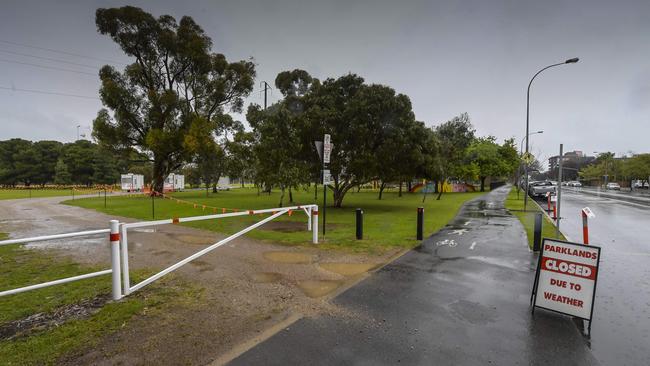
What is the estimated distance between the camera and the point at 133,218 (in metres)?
14.9

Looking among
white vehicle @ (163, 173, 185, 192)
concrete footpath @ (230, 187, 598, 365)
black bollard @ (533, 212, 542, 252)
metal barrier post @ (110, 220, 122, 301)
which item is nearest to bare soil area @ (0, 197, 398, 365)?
concrete footpath @ (230, 187, 598, 365)

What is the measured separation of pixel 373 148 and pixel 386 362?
15893 millimetres

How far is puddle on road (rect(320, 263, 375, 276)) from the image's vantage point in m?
6.35

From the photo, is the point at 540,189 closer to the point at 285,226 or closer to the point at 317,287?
the point at 285,226

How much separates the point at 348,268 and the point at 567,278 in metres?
3.68

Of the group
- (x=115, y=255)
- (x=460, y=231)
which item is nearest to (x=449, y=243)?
(x=460, y=231)

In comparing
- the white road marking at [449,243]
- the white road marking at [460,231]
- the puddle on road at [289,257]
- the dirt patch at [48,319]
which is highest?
the dirt patch at [48,319]

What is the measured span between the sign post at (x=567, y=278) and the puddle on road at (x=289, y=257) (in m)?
4.36

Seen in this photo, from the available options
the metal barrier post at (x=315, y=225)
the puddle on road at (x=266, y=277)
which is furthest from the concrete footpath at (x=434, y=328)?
the metal barrier post at (x=315, y=225)

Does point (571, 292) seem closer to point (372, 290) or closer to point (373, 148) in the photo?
point (372, 290)

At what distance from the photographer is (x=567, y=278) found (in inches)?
177

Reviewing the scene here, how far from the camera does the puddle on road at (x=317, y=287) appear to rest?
17.0 feet

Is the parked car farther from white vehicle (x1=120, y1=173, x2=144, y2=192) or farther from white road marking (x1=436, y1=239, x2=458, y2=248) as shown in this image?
white vehicle (x1=120, y1=173, x2=144, y2=192)

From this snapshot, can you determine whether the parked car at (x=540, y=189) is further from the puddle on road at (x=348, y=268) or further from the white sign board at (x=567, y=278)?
the white sign board at (x=567, y=278)
